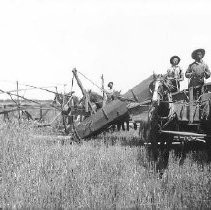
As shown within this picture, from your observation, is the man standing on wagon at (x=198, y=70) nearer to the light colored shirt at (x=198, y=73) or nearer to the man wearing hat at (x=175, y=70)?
the light colored shirt at (x=198, y=73)

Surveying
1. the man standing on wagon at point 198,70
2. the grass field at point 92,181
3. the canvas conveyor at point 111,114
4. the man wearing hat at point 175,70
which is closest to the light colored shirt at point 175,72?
the man wearing hat at point 175,70

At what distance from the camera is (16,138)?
8711 millimetres

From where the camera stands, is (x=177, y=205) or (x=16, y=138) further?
(x=16, y=138)

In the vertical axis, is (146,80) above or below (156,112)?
above

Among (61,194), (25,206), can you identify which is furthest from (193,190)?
(25,206)

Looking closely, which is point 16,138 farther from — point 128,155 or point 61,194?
point 61,194

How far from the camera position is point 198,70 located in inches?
341

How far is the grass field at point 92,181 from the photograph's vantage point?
215 inches

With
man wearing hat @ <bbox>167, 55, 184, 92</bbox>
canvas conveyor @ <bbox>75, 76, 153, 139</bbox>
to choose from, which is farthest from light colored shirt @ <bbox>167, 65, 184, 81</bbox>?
canvas conveyor @ <bbox>75, 76, 153, 139</bbox>

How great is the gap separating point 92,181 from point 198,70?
13.0 feet

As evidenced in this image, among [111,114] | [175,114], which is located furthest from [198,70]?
[111,114]

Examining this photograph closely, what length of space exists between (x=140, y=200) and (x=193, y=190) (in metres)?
1.02

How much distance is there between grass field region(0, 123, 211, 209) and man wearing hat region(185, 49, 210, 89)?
1833 millimetres

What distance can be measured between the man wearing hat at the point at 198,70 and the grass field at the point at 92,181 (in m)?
1.83
